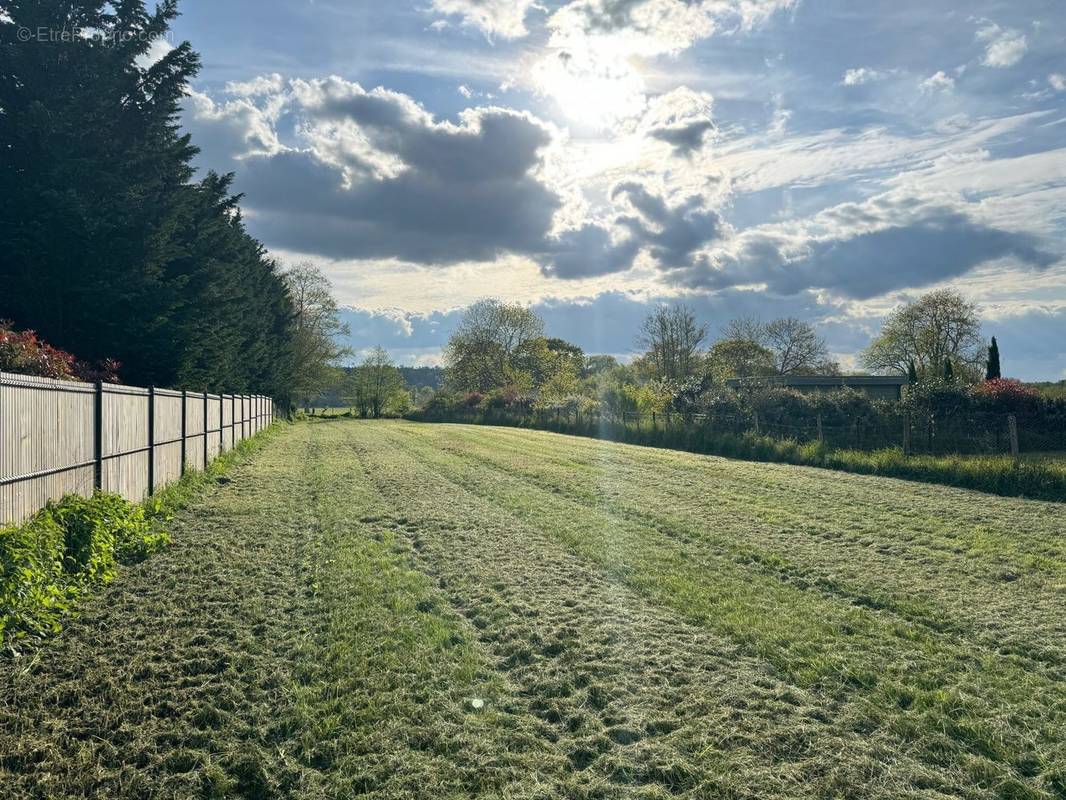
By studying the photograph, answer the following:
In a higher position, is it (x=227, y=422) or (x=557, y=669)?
(x=227, y=422)

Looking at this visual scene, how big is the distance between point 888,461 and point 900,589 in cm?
1284

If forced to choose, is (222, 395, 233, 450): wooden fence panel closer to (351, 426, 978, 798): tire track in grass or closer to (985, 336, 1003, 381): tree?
(351, 426, 978, 798): tire track in grass

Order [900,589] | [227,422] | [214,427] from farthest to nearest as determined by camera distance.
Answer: [227,422] < [214,427] < [900,589]

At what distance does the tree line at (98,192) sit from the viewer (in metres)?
15.3

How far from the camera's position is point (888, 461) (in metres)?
18.3

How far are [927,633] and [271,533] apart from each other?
7692 mm

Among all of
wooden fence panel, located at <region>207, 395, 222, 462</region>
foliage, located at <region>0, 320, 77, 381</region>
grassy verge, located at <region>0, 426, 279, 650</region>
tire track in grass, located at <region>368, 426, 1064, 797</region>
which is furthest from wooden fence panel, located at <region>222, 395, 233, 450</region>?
tire track in grass, located at <region>368, 426, 1064, 797</region>

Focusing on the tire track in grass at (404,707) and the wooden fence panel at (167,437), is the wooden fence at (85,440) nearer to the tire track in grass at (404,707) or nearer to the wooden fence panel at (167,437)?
the wooden fence panel at (167,437)

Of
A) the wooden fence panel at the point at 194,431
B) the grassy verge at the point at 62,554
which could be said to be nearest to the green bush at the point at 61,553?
the grassy verge at the point at 62,554

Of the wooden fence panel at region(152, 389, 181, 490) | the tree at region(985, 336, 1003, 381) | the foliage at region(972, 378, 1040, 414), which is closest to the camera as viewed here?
the wooden fence panel at region(152, 389, 181, 490)

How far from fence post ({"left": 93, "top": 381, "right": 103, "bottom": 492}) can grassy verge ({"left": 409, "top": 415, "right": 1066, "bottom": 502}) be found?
52.4 ft

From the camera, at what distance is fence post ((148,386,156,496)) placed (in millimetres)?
11586

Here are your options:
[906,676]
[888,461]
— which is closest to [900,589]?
[906,676]

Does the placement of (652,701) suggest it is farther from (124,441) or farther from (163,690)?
(124,441)
